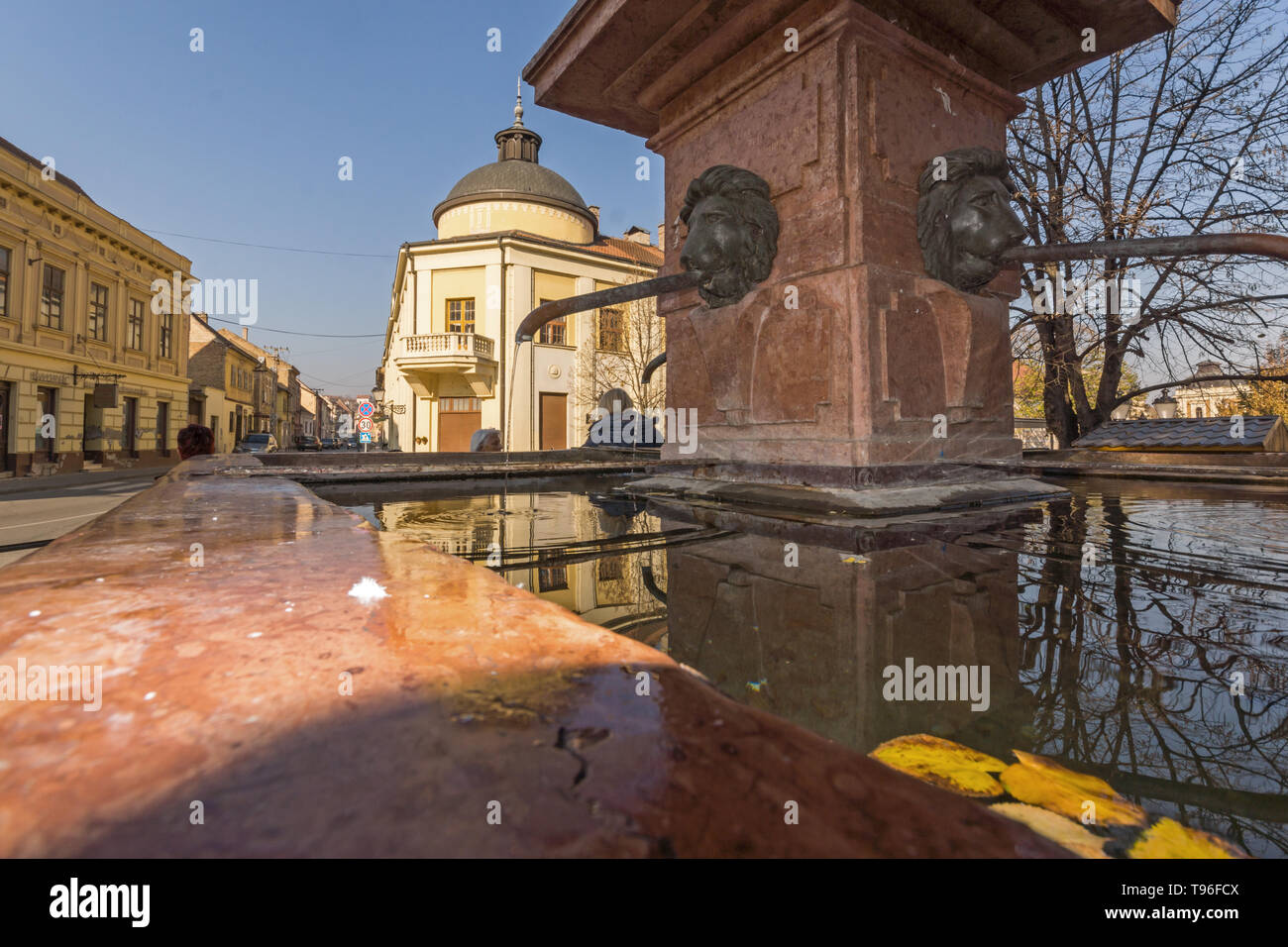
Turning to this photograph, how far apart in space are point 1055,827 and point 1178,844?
115 mm

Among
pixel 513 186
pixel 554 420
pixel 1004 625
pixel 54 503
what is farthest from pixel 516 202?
pixel 1004 625

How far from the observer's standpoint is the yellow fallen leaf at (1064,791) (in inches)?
25.0

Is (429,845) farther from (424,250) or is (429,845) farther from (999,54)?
(424,250)

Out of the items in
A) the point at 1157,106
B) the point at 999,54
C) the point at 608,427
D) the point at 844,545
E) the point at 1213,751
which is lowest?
the point at 1213,751

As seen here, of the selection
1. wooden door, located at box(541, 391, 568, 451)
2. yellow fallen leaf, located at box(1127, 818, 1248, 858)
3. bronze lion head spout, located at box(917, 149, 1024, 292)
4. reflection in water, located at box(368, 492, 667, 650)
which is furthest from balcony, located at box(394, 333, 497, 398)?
yellow fallen leaf, located at box(1127, 818, 1248, 858)

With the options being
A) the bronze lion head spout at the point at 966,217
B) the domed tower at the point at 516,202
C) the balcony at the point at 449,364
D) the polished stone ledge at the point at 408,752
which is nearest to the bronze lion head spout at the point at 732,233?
the bronze lion head spout at the point at 966,217

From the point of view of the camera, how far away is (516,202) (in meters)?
23.1

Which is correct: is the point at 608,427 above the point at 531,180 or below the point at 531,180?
below

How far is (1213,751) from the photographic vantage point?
2.62 ft

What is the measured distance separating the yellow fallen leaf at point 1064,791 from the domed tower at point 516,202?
24.2 metres

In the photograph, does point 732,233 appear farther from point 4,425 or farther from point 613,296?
point 4,425

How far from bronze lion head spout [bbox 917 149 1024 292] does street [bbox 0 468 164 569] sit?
4.90 metres
